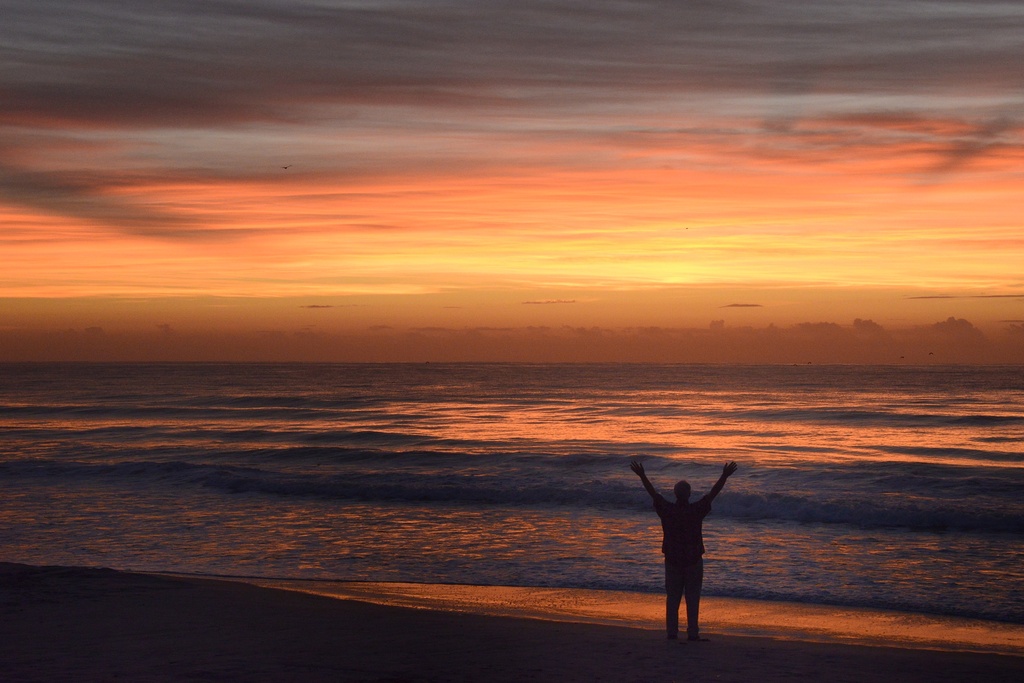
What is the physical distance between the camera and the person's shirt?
387 inches

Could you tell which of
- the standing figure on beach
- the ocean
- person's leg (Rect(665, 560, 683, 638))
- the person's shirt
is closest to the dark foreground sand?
person's leg (Rect(665, 560, 683, 638))

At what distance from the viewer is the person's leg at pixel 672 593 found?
999 centimetres

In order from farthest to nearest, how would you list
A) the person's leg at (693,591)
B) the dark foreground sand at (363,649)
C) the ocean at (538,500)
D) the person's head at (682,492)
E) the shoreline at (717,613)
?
1. the ocean at (538,500)
2. the shoreline at (717,613)
3. the person's leg at (693,591)
4. the person's head at (682,492)
5. the dark foreground sand at (363,649)

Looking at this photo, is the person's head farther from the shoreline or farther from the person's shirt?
the shoreline

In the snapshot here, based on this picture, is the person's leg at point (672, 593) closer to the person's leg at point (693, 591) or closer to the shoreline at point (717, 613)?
the person's leg at point (693, 591)

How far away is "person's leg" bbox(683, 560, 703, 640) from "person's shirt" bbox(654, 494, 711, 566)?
0.11 m

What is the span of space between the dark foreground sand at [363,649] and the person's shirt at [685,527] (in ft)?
3.38

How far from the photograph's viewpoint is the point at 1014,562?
1560cm

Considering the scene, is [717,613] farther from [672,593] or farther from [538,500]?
[538,500]

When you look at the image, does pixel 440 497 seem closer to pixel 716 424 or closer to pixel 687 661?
pixel 687 661

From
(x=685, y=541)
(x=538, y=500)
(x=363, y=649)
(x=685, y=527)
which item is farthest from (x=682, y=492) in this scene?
(x=538, y=500)

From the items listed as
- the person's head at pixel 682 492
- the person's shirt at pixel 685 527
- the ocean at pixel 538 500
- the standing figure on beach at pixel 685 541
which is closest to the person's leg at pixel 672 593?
the standing figure on beach at pixel 685 541

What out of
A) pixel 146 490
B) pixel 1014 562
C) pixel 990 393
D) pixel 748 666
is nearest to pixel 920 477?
pixel 1014 562

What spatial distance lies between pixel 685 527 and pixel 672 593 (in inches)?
33.6
